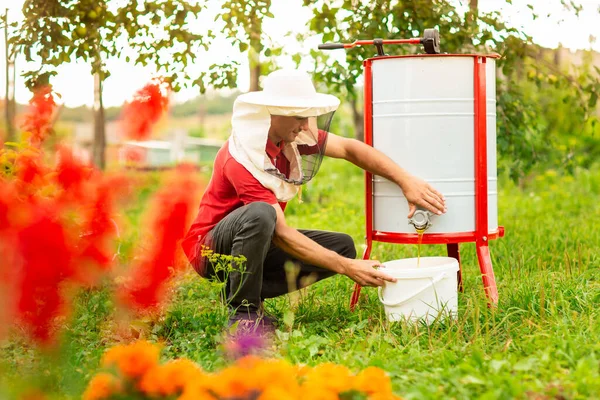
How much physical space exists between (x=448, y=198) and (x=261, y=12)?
1699mm

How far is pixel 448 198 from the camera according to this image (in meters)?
3.18

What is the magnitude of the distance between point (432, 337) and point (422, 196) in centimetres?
62

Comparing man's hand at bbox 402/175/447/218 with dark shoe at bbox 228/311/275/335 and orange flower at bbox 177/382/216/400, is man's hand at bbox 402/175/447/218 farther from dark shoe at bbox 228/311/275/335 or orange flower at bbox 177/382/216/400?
orange flower at bbox 177/382/216/400

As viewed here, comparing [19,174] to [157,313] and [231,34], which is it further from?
[231,34]

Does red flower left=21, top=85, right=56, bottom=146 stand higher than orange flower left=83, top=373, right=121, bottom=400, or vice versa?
red flower left=21, top=85, right=56, bottom=146

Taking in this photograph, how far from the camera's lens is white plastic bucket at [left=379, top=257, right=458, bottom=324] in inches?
116

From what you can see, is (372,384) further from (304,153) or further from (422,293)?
(304,153)

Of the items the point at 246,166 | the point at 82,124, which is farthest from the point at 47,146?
the point at 82,124

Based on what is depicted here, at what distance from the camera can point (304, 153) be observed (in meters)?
3.29

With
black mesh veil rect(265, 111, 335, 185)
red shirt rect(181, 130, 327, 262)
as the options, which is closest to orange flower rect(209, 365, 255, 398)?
red shirt rect(181, 130, 327, 262)

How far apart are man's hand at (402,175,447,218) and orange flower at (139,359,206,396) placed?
1.55 m

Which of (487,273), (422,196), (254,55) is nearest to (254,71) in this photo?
(254,55)

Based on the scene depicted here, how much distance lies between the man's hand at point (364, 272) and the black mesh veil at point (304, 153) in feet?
1.50

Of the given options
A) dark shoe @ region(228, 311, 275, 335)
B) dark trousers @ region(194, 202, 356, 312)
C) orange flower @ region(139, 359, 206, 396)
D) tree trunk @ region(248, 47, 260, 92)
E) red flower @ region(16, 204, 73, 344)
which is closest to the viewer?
red flower @ region(16, 204, 73, 344)
